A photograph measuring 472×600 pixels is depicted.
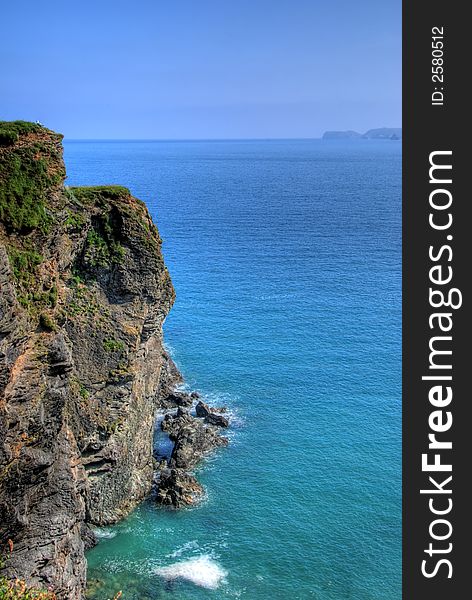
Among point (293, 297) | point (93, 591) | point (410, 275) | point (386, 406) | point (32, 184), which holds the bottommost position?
point (93, 591)

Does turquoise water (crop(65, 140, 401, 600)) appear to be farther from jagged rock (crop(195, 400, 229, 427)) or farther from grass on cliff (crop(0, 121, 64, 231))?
grass on cliff (crop(0, 121, 64, 231))

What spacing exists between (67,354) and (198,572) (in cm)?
2200

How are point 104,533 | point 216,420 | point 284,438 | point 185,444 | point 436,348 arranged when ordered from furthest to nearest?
point 216,420 < point 284,438 < point 185,444 < point 104,533 < point 436,348

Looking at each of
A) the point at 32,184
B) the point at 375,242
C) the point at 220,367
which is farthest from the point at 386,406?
the point at 375,242

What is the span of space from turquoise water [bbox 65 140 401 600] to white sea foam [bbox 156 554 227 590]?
128 millimetres

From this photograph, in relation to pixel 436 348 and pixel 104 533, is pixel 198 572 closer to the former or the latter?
pixel 104 533

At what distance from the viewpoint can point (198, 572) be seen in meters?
51.1

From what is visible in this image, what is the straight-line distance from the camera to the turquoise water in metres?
51.5

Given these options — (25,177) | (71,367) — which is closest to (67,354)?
(71,367)

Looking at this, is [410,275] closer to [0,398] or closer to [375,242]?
[0,398]

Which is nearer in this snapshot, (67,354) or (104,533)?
(67,354)

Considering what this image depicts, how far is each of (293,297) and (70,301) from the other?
6649cm

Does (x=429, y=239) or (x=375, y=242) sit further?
(x=375, y=242)

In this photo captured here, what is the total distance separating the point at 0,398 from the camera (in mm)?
34406
